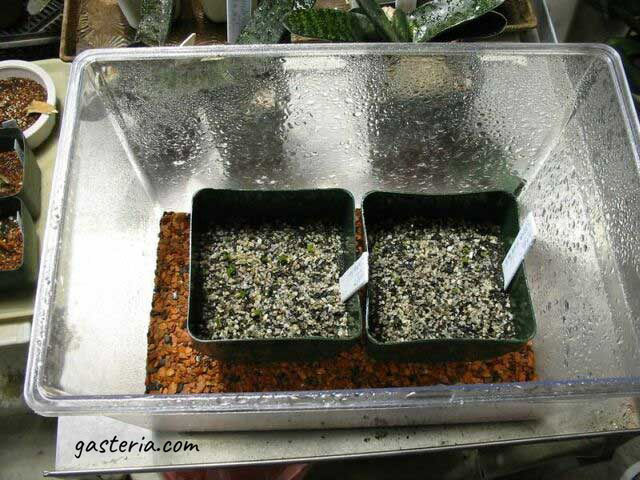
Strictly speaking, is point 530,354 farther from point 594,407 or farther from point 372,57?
point 372,57

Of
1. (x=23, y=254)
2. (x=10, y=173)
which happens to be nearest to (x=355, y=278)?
(x=23, y=254)

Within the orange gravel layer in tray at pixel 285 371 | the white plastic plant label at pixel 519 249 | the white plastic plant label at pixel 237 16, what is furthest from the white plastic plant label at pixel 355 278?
the white plastic plant label at pixel 237 16

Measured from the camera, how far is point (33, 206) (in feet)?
3.75

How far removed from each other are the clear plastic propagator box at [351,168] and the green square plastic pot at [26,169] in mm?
207

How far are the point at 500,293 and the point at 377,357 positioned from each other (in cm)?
25

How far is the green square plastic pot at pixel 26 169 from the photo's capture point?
1.11 metres

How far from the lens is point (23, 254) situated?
103cm

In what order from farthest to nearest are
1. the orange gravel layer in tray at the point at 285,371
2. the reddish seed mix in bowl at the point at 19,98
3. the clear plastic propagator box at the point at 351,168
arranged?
the reddish seed mix in bowl at the point at 19,98
the orange gravel layer in tray at the point at 285,371
the clear plastic propagator box at the point at 351,168

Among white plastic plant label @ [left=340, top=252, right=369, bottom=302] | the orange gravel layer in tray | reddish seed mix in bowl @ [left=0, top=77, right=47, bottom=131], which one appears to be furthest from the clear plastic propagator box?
reddish seed mix in bowl @ [left=0, top=77, right=47, bottom=131]

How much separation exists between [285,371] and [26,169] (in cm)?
63

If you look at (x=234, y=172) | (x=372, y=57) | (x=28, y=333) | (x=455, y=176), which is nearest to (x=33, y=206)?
(x=28, y=333)

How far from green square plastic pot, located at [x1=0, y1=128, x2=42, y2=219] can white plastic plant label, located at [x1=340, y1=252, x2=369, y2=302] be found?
635 millimetres

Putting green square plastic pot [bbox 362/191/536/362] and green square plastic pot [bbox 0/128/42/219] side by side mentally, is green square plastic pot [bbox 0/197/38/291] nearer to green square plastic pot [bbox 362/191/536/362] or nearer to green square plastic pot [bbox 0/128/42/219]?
green square plastic pot [bbox 0/128/42/219]

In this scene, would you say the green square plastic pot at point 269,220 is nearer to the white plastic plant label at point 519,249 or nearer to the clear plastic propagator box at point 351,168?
the clear plastic propagator box at point 351,168
